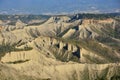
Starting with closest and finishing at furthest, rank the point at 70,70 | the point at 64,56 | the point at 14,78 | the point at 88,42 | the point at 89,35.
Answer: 1. the point at 14,78
2. the point at 70,70
3. the point at 64,56
4. the point at 88,42
5. the point at 89,35

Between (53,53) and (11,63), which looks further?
(53,53)

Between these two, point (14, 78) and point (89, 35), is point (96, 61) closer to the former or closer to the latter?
point (14, 78)

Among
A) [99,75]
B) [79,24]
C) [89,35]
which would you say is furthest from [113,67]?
[79,24]

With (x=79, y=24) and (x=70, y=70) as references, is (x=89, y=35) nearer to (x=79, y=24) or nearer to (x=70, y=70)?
(x=79, y=24)

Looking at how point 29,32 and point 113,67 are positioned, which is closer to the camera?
point 113,67

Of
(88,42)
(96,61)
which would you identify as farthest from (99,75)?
(88,42)

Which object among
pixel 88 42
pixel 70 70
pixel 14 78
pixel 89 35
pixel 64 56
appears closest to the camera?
pixel 14 78
